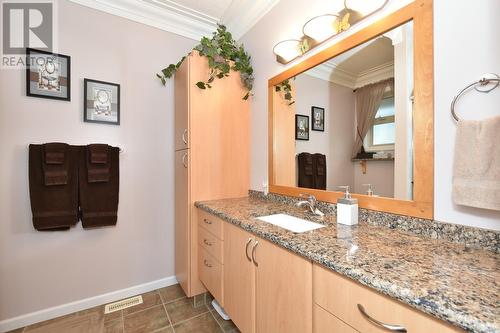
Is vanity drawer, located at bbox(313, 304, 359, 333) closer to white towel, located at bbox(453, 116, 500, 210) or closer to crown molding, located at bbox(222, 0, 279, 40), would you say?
white towel, located at bbox(453, 116, 500, 210)

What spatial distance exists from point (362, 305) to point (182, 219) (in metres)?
1.62

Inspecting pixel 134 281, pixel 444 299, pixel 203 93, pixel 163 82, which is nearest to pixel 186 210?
pixel 134 281

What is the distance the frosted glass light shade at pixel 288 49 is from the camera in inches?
64.2

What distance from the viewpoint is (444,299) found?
515 millimetres

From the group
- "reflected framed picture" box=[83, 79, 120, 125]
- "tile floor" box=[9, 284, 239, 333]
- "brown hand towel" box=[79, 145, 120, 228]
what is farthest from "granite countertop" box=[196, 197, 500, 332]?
"reflected framed picture" box=[83, 79, 120, 125]

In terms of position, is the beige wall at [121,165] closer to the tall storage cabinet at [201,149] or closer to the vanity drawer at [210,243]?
the tall storage cabinet at [201,149]

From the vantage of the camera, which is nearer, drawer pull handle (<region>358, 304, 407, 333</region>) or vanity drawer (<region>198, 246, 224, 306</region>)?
drawer pull handle (<region>358, 304, 407, 333</region>)

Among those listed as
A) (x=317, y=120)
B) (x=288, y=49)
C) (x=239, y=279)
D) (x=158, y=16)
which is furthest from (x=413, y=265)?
(x=158, y=16)

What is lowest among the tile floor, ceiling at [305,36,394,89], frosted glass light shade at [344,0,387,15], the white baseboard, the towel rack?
the tile floor

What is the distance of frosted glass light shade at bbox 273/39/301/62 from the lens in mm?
1632

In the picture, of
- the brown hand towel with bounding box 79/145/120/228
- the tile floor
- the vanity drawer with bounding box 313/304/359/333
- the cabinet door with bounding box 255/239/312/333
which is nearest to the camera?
the vanity drawer with bounding box 313/304/359/333

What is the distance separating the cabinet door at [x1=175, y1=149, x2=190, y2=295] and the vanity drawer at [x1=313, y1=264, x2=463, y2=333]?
1.34m

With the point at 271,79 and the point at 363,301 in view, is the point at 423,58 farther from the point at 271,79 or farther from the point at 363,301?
the point at 271,79

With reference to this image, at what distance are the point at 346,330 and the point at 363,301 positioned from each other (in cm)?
13
